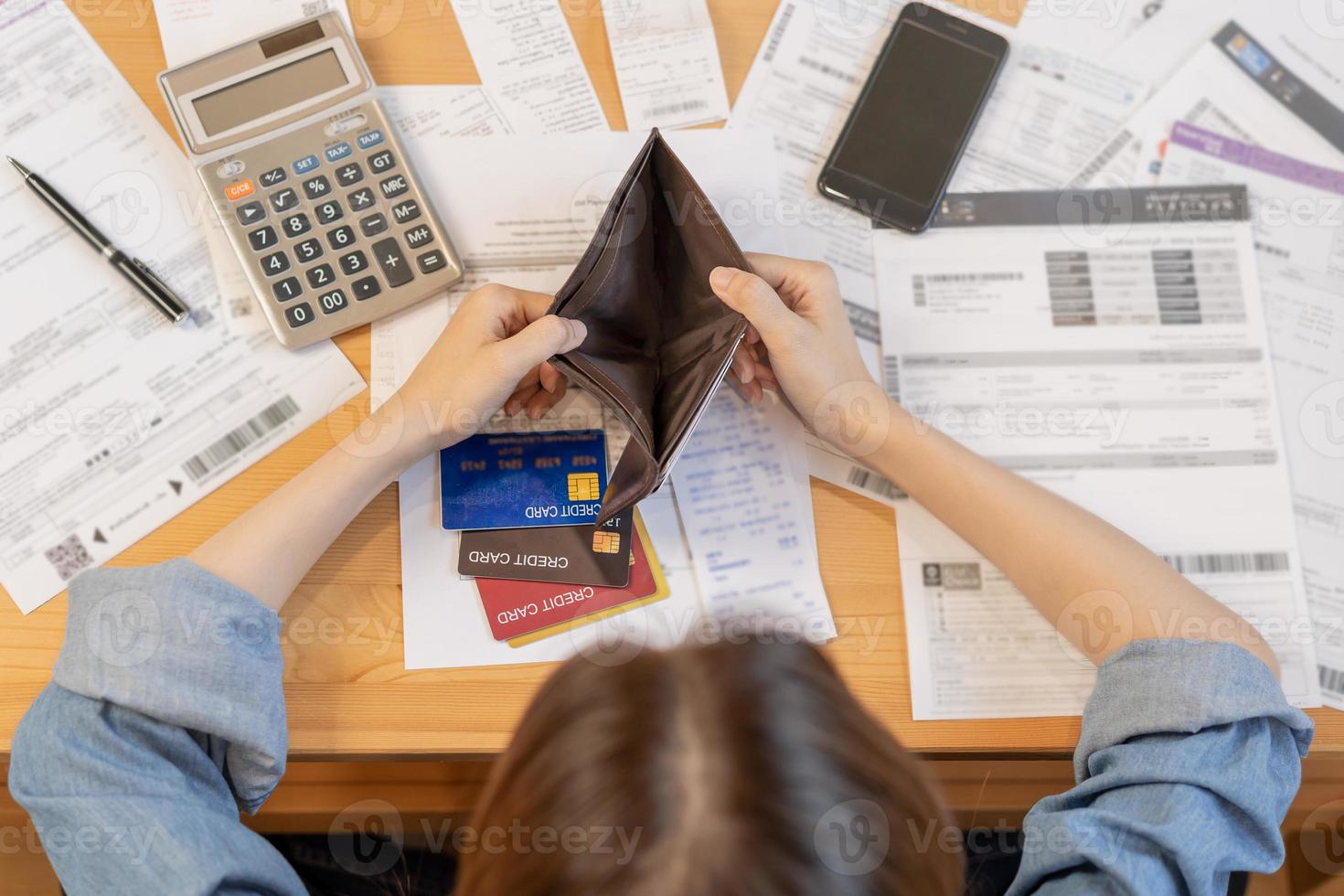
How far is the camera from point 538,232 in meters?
0.69

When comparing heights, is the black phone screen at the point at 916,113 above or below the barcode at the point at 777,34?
below

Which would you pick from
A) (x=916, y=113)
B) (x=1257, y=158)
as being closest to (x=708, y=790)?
(x=916, y=113)

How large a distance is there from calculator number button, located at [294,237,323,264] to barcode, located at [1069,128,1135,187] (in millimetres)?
577

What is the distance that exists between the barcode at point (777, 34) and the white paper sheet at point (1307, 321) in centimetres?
32

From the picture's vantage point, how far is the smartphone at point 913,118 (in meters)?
0.70

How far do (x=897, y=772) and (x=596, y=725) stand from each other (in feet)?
0.53

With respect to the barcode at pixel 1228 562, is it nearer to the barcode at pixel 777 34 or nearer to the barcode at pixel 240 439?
the barcode at pixel 777 34

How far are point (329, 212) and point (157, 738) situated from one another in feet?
1.22

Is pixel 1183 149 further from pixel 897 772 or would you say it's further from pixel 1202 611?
pixel 897 772

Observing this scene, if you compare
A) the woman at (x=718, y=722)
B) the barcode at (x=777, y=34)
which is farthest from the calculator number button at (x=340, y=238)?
the barcode at (x=777, y=34)

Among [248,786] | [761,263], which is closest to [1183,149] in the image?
[761,263]

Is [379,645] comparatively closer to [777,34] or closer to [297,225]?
[297,225]

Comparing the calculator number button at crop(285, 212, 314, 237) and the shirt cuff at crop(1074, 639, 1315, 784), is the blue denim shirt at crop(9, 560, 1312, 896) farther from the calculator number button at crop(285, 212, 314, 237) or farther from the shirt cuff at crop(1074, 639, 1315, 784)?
the calculator number button at crop(285, 212, 314, 237)

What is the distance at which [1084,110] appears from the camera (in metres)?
0.73
